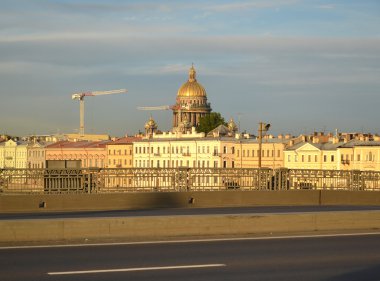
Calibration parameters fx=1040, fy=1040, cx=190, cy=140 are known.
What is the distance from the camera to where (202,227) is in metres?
21.1

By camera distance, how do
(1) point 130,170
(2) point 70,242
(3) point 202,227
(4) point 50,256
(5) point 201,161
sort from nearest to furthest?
(4) point 50,256
(2) point 70,242
(3) point 202,227
(1) point 130,170
(5) point 201,161

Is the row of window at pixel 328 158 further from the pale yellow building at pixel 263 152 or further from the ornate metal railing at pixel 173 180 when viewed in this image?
the ornate metal railing at pixel 173 180

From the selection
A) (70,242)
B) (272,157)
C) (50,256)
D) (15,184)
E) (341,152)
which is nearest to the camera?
(50,256)

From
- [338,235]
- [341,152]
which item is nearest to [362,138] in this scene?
[341,152]

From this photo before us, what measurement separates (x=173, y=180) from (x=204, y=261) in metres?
Result: 17.7

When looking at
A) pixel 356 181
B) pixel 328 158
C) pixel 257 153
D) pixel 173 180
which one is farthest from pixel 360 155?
pixel 173 180

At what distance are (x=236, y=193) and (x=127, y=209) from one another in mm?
3969

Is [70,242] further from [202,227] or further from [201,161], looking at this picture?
[201,161]

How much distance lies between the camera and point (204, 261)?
55.5 ft

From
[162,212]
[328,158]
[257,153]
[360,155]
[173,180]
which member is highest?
[257,153]

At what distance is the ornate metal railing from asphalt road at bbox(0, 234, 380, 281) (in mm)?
14060

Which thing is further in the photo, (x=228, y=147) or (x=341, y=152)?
(x=228, y=147)

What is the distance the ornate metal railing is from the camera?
33.2m

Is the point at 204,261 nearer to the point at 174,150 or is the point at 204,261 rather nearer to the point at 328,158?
the point at 328,158
